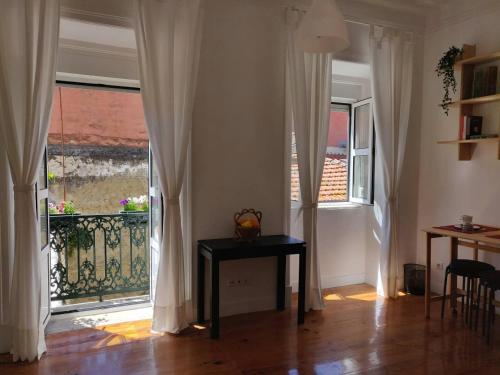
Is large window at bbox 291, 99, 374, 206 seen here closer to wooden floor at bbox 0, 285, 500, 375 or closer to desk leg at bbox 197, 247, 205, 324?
wooden floor at bbox 0, 285, 500, 375

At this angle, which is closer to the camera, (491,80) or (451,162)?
(491,80)

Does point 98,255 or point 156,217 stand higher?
point 156,217

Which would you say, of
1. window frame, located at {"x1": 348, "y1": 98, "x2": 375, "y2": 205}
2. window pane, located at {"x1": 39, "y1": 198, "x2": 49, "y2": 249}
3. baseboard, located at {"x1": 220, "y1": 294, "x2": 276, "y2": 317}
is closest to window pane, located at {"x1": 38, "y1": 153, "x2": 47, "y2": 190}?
window pane, located at {"x1": 39, "y1": 198, "x2": 49, "y2": 249}

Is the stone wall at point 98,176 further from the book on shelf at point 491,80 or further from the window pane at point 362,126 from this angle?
the book on shelf at point 491,80

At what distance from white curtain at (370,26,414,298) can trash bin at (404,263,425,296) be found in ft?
0.76

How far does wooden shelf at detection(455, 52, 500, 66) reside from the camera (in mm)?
3508

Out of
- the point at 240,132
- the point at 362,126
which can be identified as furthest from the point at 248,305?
the point at 362,126

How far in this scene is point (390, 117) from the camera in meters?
4.06

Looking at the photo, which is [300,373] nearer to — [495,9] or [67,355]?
[67,355]

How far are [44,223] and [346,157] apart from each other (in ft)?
11.2

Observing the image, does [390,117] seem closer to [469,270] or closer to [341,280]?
[469,270]

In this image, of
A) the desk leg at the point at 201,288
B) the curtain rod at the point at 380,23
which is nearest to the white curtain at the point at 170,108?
the desk leg at the point at 201,288

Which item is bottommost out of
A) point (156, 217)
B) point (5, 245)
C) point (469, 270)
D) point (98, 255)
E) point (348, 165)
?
point (98, 255)

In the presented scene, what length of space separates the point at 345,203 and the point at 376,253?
2.30 feet
